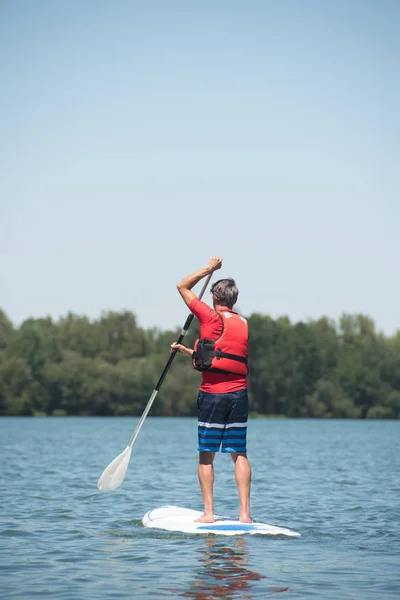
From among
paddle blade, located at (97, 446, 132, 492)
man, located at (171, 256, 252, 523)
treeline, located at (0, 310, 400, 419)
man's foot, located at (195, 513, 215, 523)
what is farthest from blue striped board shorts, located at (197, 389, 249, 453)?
treeline, located at (0, 310, 400, 419)

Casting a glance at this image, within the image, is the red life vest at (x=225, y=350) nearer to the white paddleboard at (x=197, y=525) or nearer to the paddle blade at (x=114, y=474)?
the white paddleboard at (x=197, y=525)

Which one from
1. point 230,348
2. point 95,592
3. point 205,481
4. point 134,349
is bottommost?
point 95,592

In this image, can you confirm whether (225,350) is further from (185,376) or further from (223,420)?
(185,376)

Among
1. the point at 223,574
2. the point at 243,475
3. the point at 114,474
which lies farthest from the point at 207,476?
the point at 223,574

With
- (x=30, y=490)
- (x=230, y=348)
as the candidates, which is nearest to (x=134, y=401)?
(x=30, y=490)

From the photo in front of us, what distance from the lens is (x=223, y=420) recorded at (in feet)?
32.1

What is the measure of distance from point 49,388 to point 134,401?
8229mm

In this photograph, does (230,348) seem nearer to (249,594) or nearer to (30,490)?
(249,594)

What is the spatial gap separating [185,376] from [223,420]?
85375 mm

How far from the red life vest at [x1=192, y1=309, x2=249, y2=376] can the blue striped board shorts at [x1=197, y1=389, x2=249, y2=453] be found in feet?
0.93

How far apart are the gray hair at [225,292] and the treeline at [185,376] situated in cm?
8256

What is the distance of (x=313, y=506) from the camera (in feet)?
43.7

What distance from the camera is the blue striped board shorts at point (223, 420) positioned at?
9.73 m

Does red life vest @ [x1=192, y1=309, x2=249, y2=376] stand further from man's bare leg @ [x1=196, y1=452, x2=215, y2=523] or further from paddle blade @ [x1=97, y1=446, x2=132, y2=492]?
paddle blade @ [x1=97, y1=446, x2=132, y2=492]
